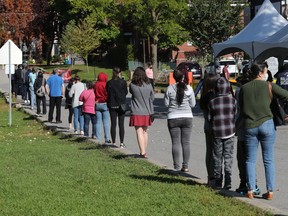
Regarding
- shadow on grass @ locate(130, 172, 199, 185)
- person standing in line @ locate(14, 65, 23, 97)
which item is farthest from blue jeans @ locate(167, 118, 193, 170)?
person standing in line @ locate(14, 65, 23, 97)

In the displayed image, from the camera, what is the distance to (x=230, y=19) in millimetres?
50812

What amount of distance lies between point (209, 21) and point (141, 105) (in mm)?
36786

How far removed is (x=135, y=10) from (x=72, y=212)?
42.1 meters

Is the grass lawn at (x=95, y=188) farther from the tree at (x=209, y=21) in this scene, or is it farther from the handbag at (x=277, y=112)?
the tree at (x=209, y=21)

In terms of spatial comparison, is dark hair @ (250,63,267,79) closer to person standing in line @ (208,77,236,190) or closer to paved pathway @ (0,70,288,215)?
person standing in line @ (208,77,236,190)

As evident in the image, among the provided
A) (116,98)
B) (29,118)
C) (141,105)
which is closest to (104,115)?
(116,98)

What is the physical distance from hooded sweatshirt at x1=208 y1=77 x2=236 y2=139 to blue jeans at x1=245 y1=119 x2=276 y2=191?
24.7 inches

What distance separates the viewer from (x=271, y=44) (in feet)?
73.3

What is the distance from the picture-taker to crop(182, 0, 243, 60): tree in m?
49.3

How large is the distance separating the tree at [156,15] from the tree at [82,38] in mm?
11034

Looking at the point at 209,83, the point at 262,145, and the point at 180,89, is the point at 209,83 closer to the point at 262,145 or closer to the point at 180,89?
the point at 262,145

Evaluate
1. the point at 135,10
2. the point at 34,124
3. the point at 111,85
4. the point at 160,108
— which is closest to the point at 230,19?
the point at 135,10

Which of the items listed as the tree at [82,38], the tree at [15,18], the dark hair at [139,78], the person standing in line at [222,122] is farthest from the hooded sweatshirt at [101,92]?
the tree at [15,18]

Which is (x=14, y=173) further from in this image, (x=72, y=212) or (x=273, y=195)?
(x=273, y=195)
